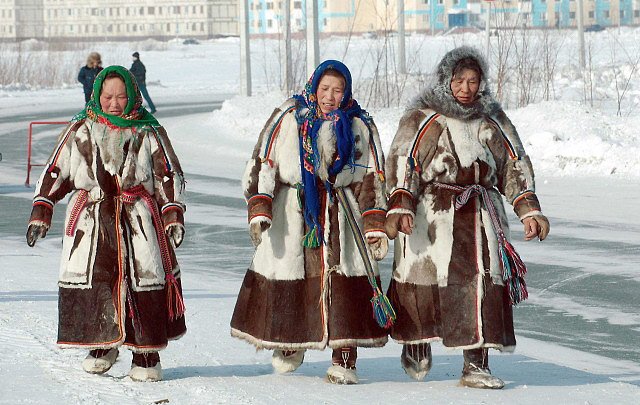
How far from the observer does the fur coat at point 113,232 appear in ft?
20.0

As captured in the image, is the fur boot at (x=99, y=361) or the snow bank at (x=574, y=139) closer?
the fur boot at (x=99, y=361)

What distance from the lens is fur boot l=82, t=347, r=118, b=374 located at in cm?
624

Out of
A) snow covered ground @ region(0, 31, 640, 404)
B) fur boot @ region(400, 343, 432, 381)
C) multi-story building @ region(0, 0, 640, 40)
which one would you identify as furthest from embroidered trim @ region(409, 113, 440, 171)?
multi-story building @ region(0, 0, 640, 40)

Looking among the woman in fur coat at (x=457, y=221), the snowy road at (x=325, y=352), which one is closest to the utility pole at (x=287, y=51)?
the snowy road at (x=325, y=352)

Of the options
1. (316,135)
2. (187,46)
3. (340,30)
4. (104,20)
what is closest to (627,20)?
(340,30)

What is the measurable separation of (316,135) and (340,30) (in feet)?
344

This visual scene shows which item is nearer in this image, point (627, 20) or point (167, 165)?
point (167, 165)

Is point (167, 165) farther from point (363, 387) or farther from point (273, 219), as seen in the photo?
point (363, 387)

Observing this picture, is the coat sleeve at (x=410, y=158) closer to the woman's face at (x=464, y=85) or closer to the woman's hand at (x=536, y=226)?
the woman's face at (x=464, y=85)

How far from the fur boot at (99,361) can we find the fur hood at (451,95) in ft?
6.04

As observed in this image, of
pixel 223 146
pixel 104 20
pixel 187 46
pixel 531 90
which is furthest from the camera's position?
pixel 104 20

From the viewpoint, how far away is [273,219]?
20.4 ft

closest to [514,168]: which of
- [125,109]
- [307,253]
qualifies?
[307,253]

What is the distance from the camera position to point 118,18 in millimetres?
125438
